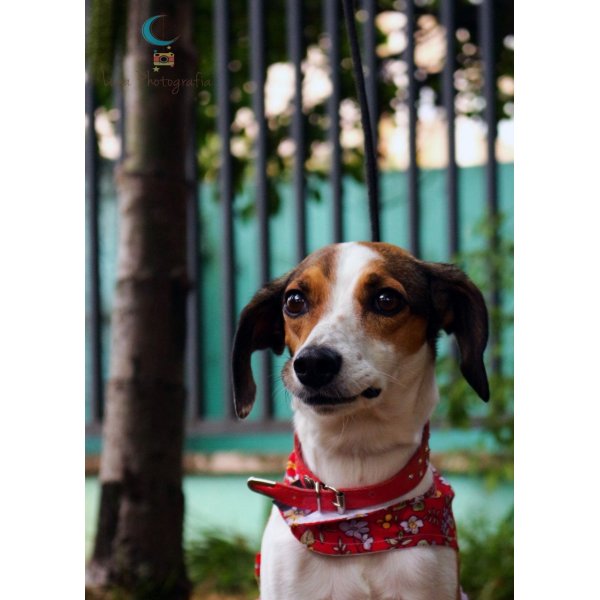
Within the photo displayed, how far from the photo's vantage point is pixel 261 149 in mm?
3324

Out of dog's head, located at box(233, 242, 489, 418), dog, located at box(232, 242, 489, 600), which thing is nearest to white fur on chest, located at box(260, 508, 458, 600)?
dog, located at box(232, 242, 489, 600)

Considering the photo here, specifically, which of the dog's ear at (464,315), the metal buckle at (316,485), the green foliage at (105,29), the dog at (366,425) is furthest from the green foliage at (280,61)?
the metal buckle at (316,485)

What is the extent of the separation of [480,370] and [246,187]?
1.57m

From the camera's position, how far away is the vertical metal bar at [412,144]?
119 inches

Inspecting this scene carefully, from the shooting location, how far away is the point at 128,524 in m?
2.94

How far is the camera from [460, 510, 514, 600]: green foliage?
8.80 ft

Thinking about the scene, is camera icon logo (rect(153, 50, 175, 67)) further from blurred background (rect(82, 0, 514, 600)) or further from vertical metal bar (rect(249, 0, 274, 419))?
vertical metal bar (rect(249, 0, 274, 419))

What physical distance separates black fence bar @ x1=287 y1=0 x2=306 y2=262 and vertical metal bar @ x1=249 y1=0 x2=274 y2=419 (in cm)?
11

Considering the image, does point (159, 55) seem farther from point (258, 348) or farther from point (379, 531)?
point (379, 531)

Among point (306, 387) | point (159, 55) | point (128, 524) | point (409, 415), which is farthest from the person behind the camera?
point (128, 524)

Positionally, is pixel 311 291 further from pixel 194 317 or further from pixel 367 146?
pixel 194 317

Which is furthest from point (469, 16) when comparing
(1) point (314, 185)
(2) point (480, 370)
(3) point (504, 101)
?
(2) point (480, 370)

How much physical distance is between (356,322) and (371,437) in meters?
0.27

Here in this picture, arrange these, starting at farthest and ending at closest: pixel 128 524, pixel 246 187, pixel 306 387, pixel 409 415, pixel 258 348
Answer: pixel 246 187 → pixel 128 524 → pixel 258 348 → pixel 409 415 → pixel 306 387
